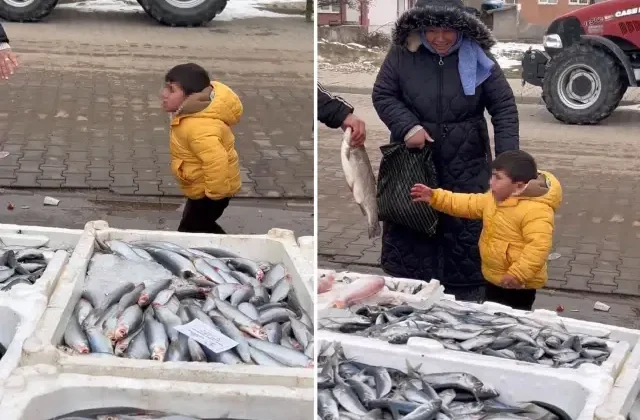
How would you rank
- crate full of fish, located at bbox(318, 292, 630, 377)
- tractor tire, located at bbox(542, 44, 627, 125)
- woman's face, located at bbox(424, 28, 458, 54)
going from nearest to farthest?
crate full of fish, located at bbox(318, 292, 630, 377) → woman's face, located at bbox(424, 28, 458, 54) → tractor tire, located at bbox(542, 44, 627, 125)

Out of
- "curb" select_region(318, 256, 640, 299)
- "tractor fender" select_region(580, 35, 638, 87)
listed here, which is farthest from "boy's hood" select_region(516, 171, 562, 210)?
"tractor fender" select_region(580, 35, 638, 87)

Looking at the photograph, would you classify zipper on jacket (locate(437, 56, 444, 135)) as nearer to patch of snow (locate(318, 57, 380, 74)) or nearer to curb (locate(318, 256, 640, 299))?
curb (locate(318, 256, 640, 299))

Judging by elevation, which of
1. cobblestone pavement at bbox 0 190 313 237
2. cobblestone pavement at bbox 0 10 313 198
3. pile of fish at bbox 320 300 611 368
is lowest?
cobblestone pavement at bbox 0 190 313 237

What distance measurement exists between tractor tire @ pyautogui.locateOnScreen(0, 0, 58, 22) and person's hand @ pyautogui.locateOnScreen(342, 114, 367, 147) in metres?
11.6

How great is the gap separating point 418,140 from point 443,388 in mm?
1515

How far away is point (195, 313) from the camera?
3.78 m

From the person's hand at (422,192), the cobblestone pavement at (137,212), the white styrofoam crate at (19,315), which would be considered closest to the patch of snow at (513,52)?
the cobblestone pavement at (137,212)

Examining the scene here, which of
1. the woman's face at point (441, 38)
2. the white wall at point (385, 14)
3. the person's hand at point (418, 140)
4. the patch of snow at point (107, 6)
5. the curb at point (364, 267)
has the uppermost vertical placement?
the white wall at point (385, 14)

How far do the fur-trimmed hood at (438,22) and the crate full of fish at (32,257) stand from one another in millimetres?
1786

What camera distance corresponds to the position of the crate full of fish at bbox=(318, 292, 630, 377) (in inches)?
133

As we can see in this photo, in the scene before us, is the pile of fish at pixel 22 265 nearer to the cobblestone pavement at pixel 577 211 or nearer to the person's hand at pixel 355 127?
the person's hand at pixel 355 127

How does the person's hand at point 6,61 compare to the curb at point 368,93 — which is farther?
the curb at point 368,93

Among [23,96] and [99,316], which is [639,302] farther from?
[23,96]

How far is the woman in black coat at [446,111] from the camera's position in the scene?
4344 millimetres
